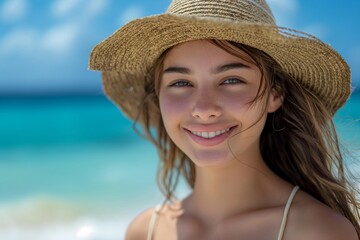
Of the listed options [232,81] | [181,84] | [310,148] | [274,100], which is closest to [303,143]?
[310,148]

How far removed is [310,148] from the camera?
9.07ft

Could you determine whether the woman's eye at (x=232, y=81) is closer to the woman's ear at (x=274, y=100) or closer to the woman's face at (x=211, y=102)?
the woman's face at (x=211, y=102)

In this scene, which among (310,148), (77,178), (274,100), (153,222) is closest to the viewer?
(274,100)

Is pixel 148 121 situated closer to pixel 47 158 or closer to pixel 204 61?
pixel 204 61

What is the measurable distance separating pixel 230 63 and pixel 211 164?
1.41 feet

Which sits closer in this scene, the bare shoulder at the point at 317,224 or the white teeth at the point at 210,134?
the bare shoulder at the point at 317,224

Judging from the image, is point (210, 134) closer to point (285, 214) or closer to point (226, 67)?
point (226, 67)

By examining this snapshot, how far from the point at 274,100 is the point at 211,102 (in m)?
0.36

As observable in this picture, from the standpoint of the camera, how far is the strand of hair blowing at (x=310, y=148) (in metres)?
2.70

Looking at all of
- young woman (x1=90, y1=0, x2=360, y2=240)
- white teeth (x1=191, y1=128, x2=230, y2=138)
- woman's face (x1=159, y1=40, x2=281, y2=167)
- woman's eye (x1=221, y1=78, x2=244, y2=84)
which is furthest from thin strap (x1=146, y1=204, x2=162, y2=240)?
woman's eye (x1=221, y1=78, x2=244, y2=84)

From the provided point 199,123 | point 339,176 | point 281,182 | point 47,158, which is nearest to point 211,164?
point 199,123

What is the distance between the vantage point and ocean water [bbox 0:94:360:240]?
644 cm

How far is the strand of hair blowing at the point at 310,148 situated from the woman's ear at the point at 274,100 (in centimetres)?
4

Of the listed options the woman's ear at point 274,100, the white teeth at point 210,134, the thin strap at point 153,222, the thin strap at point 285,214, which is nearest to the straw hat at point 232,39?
the woman's ear at point 274,100
